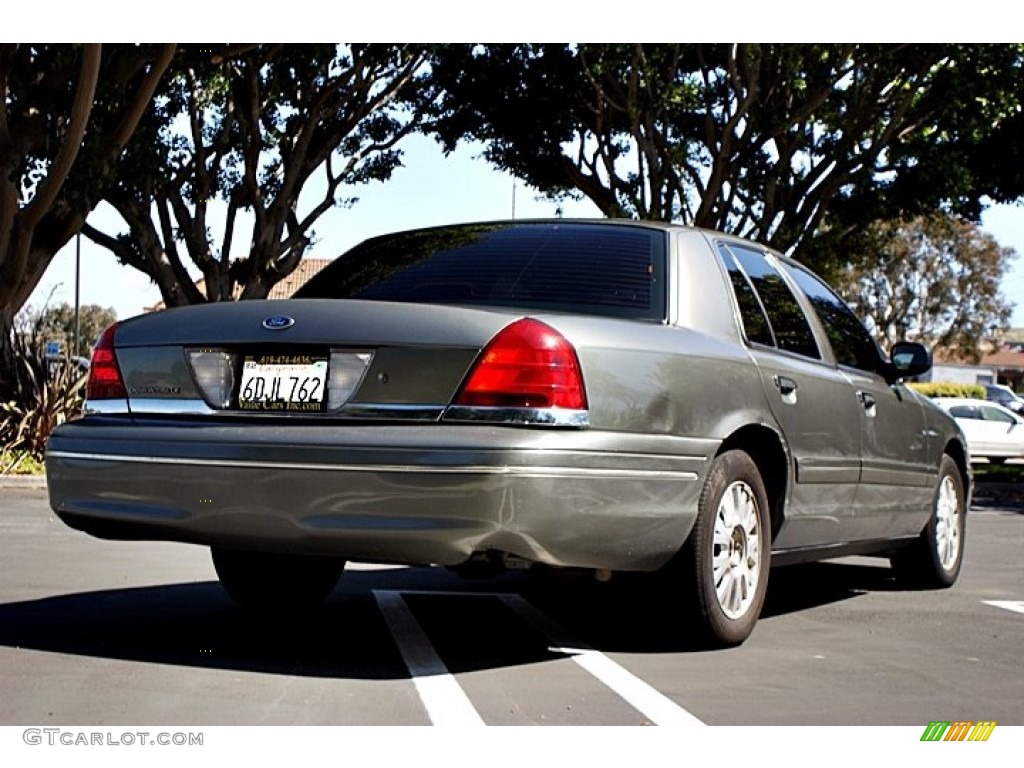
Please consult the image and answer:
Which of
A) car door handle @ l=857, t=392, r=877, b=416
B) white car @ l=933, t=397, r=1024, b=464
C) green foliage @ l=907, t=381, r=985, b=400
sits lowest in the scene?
green foliage @ l=907, t=381, r=985, b=400

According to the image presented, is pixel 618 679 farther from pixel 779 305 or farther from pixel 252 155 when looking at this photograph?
pixel 252 155

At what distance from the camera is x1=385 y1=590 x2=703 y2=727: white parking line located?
15.2 ft

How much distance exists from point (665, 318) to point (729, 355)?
348 mm

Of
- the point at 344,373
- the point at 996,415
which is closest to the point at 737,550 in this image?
the point at 344,373

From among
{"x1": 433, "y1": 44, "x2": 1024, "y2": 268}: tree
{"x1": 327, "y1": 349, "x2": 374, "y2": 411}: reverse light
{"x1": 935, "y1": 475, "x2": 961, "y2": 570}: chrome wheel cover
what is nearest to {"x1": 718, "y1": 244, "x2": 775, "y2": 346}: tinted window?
{"x1": 327, "y1": 349, "x2": 374, "y2": 411}: reverse light

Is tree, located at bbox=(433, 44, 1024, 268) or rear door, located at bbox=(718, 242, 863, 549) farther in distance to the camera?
tree, located at bbox=(433, 44, 1024, 268)

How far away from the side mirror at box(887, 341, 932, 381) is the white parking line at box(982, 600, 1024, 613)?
115 cm

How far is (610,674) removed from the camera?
531cm

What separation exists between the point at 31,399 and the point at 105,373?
11252mm

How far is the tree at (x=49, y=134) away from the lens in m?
14.5

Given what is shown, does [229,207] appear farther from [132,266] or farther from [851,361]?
[851,361]

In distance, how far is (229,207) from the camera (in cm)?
2608
